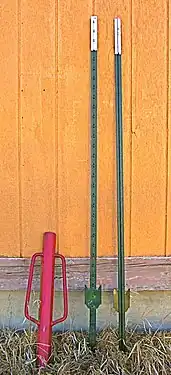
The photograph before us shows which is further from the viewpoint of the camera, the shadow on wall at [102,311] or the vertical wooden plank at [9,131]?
the shadow on wall at [102,311]

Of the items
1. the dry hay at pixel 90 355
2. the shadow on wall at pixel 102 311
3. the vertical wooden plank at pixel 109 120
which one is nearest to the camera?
the dry hay at pixel 90 355

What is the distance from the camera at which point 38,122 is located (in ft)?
6.57

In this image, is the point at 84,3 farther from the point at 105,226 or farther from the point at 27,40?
the point at 105,226

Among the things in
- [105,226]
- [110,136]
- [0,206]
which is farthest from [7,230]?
[110,136]

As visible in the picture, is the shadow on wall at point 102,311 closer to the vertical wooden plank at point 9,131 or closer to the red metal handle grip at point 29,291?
the red metal handle grip at point 29,291

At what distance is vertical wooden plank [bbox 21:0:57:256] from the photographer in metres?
1.97

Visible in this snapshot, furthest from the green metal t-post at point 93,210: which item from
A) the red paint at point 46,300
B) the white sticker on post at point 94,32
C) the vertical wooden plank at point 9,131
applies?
the vertical wooden plank at point 9,131

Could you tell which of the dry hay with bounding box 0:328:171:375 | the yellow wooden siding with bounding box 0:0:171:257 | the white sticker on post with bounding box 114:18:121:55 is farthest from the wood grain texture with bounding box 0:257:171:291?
the white sticker on post with bounding box 114:18:121:55

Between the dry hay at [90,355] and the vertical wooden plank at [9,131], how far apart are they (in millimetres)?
332

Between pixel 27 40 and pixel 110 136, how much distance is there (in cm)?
44

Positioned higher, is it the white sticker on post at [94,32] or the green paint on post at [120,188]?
the white sticker on post at [94,32]

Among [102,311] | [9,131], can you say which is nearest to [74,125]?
[9,131]

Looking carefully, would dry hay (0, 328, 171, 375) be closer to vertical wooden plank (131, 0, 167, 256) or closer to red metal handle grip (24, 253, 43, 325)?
red metal handle grip (24, 253, 43, 325)

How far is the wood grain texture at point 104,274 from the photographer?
2.03 metres
